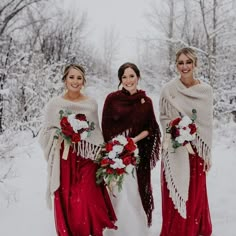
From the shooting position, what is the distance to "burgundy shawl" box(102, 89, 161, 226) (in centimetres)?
452

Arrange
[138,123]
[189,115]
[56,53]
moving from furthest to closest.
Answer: [56,53] → [138,123] → [189,115]

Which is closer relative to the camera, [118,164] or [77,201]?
[118,164]

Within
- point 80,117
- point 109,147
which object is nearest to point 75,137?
point 80,117

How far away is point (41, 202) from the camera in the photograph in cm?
612

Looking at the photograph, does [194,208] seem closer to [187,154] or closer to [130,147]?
[187,154]

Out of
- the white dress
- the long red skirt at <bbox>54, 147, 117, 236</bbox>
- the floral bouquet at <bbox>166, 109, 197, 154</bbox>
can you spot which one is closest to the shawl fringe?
the floral bouquet at <bbox>166, 109, 197, 154</bbox>

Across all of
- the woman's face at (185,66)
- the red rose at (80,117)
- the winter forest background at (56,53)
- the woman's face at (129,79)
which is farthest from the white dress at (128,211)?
the winter forest background at (56,53)

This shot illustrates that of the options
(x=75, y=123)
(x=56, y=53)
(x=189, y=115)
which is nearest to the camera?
(x=75, y=123)

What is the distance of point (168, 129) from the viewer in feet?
13.7

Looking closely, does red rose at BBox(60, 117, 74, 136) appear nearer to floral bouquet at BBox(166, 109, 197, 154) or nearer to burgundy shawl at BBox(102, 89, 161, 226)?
burgundy shawl at BBox(102, 89, 161, 226)

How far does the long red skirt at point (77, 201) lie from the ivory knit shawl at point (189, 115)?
Answer: 2.86ft

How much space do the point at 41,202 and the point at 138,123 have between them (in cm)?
250

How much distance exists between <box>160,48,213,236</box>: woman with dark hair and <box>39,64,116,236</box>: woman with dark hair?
82cm

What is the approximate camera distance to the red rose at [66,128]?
3.98 metres
